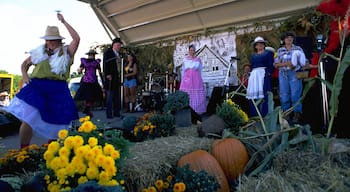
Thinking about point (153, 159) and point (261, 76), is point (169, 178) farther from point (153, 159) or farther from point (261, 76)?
point (261, 76)

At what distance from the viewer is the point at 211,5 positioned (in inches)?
285

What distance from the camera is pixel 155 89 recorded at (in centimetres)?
832

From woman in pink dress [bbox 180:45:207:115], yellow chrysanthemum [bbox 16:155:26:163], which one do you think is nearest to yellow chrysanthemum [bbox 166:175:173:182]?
yellow chrysanthemum [bbox 16:155:26:163]

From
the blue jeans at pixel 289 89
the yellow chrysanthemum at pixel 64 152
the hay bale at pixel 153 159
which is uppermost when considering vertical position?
the blue jeans at pixel 289 89

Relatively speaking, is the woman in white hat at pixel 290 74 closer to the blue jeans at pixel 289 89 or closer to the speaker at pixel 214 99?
the blue jeans at pixel 289 89

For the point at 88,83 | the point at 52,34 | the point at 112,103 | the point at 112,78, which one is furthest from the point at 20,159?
the point at 88,83

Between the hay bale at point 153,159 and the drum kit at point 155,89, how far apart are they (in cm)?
448

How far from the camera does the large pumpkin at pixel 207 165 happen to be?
1.95m

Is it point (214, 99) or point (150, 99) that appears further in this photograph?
point (150, 99)

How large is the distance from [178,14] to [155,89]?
6.75ft

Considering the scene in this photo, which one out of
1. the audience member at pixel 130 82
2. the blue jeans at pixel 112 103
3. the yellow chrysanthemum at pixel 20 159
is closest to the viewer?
the yellow chrysanthemum at pixel 20 159

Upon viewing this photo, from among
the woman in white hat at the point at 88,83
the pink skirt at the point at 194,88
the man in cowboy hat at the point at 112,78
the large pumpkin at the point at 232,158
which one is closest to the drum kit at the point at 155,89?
the pink skirt at the point at 194,88

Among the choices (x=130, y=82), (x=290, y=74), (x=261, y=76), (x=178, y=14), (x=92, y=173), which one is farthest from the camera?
(x=178, y=14)

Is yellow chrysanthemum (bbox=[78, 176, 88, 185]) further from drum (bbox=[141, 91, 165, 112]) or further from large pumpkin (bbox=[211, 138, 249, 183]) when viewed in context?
drum (bbox=[141, 91, 165, 112])
